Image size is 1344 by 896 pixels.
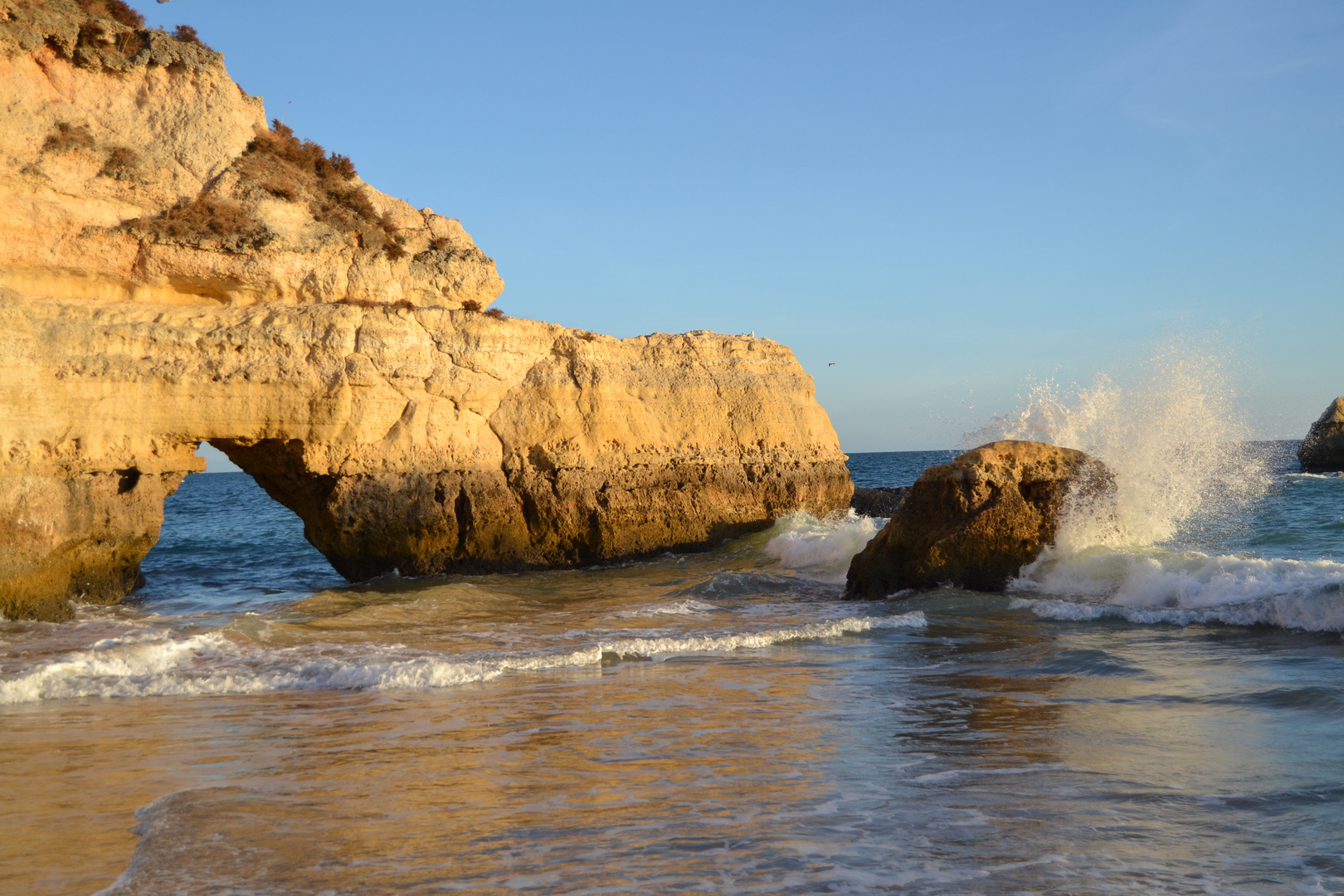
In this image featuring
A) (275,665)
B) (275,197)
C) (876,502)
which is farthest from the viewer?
(876,502)

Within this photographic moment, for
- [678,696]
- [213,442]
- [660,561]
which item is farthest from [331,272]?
[678,696]

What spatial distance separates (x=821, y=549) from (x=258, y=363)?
9369mm

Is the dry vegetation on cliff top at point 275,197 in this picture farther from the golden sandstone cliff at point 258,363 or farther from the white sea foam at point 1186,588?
the white sea foam at point 1186,588

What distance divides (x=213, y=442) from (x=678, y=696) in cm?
991

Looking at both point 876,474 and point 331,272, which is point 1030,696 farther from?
point 876,474

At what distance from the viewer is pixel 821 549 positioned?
16125 mm

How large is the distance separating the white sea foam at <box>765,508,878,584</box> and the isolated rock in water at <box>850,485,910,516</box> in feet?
34.7

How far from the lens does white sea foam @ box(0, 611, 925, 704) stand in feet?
26.0

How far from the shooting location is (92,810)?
485cm

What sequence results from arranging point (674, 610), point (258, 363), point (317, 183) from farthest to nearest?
point (317, 183), point (258, 363), point (674, 610)

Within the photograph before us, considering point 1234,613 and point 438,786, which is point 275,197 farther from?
point 1234,613

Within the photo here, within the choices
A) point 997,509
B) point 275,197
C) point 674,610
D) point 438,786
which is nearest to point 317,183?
point 275,197

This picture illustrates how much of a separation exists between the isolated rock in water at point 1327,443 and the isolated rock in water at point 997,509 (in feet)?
150

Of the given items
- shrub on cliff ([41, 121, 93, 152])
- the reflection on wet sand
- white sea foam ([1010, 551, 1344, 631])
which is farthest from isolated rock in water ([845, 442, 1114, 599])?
Answer: shrub on cliff ([41, 121, 93, 152])
